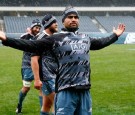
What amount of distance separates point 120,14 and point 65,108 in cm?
5734

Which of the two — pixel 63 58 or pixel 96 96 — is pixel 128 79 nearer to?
pixel 96 96

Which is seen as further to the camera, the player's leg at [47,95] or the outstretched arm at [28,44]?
the player's leg at [47,95]

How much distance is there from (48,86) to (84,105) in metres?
1.87

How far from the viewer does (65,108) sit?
5.28m

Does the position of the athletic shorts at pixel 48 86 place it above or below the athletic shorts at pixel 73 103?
above

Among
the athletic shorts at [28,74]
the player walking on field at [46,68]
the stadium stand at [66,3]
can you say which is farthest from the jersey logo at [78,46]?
the stadium stand at [66,3]

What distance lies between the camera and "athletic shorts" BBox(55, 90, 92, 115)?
5281 mm

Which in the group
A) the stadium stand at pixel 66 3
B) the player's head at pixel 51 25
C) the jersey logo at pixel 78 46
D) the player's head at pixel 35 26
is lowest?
the jersey logo at pixel 78 46

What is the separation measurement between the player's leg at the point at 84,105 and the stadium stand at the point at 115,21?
161 feet

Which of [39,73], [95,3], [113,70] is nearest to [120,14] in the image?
[95,3]

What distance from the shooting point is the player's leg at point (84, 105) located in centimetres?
532

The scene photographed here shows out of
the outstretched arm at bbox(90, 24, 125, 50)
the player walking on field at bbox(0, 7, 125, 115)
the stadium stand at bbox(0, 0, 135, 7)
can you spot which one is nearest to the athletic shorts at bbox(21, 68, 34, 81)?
the outstretched arm at bbox(90, 24, 125, 50)

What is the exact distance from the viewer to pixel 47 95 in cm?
714

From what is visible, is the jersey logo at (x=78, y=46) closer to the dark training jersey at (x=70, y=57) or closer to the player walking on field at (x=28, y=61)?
the dark training jersey at (x=70, y=57)
